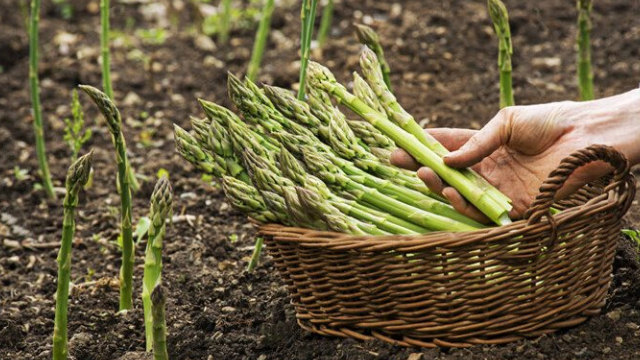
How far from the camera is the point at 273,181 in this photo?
3.30 meters

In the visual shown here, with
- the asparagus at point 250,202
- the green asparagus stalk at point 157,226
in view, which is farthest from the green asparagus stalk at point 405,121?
the green asparagus stalk at point 157,226

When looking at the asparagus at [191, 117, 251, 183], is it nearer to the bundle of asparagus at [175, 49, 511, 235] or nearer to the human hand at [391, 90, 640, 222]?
the bundle of asparagus at [175, 49, 511, 235]

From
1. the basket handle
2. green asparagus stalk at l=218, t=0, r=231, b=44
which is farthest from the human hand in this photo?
green asparagus stalk at l=218, t=0, r=231, b=44

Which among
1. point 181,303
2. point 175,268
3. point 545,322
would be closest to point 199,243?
point 175,268

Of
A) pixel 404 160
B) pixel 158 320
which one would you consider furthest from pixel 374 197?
pixel 158 320

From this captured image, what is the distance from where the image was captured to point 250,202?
3.30 metres

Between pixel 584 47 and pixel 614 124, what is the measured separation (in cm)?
130

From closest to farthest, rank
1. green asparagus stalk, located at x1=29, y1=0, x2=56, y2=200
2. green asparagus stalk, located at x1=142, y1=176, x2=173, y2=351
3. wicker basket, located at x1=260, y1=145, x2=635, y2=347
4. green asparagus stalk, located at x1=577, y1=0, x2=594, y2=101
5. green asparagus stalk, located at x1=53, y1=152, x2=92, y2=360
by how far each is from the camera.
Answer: wicker basket, located at x1=260, y1=145, x2=635, y2=347 < green asparagus stalk, located at x1=142, y1=176, x2=173, y2=351 < green asparagus stalk, located at x1=53, y1=152, x2=92, y2=360 < green asparagus stalk, located at x1=577, y1=0, x2=594, y2=101 < green asparagus stalk, located at x1=29, y1=0, x2=56, y2=200

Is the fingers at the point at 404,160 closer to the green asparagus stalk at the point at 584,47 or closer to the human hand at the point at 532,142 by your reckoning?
the human hand at the point at 532,142

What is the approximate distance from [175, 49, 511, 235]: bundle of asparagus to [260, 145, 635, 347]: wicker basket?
0.12 meters

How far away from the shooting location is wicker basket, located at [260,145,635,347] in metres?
2.96

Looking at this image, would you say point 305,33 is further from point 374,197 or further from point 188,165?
point 188,165

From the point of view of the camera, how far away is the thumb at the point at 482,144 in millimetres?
3332

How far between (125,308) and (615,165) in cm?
196
